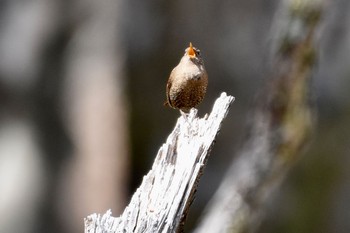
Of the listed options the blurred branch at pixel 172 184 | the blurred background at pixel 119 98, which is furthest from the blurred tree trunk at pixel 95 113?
the blurred branch at pixel 172 184

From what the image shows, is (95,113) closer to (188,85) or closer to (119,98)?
(119,98)

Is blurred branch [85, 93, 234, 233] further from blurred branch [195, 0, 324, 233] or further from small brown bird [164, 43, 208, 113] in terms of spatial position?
blurred branch [195, 0, 324, 233]

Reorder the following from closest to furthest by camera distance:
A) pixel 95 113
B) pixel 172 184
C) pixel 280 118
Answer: pixel 172 184 < pixel 280 118 < pixel 95 113

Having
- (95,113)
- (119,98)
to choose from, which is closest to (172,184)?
(119,98)

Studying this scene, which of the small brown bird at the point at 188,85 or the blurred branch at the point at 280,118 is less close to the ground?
the blurred branch at the point at 280,118

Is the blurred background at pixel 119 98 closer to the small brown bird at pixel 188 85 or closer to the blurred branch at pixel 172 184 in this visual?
the small brown bird at pixel 188 85

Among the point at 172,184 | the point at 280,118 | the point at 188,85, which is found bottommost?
the point at 172,184

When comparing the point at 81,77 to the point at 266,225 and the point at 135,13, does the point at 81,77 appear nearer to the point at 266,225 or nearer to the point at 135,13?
the point at 135,13
